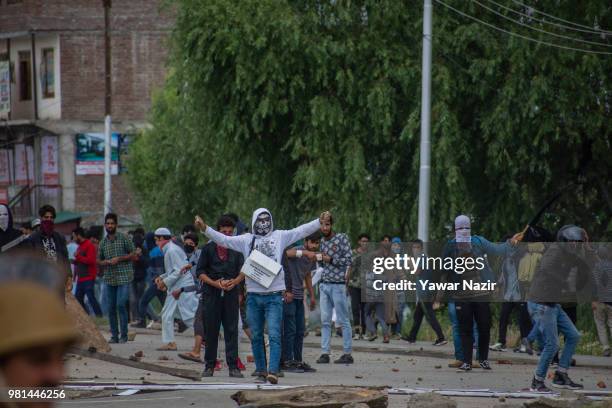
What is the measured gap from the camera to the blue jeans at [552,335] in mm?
13359

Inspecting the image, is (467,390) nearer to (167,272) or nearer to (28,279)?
(167,272)

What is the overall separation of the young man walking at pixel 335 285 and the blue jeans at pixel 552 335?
12.0ft

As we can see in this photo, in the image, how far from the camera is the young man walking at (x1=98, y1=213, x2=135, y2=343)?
20.8m

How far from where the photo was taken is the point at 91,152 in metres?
55.3

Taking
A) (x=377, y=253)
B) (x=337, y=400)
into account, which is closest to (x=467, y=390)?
(x=337, y=400)

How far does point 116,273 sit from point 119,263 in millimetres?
158

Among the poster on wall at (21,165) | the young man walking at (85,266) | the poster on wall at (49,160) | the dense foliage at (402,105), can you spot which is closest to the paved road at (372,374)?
the young man walking at (85,266)

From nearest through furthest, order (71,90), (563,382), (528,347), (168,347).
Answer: (563,382), (168,347), (528,347), (71,90)

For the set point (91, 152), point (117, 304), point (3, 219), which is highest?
point (3, 219)

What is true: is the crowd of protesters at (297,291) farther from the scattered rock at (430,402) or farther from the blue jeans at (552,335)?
the scattered rock at (430,402)

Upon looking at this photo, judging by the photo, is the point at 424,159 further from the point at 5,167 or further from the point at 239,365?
the point at 5,167

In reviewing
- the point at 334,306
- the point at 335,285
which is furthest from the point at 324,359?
the point at 335,285

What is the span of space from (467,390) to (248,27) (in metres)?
13.8

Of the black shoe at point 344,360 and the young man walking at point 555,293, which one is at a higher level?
the young man walking at point 555,293
